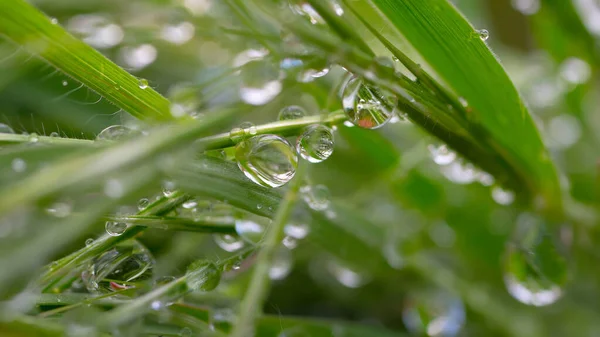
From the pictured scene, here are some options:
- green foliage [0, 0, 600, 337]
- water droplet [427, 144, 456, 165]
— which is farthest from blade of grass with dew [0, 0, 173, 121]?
water droplet [427, 144, 456, 165]

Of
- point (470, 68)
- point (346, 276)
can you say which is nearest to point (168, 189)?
point (470, 68)

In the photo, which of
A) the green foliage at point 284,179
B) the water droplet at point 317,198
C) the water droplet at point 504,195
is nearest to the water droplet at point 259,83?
the green foliage at point 284,179

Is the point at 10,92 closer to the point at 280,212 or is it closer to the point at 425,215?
the point at 280,212

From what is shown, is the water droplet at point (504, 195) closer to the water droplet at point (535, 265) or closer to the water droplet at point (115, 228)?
the water droplet at point (535, 265)

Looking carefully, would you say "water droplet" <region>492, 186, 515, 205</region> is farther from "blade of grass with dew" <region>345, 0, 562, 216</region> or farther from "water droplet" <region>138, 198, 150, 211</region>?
"water droplet" <region>138, 198, 150, 211</region>

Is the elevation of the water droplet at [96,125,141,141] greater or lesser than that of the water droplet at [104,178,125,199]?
lesser

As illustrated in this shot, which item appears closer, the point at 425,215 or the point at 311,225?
the point at 311,225

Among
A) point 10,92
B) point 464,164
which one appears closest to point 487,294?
point 464,164
